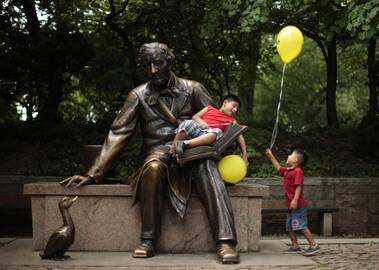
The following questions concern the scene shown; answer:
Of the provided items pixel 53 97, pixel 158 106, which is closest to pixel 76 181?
pixel 158 106

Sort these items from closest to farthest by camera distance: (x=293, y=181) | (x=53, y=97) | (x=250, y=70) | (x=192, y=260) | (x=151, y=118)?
(x=192, y=260), (x=293, y=181), (x=151, y=118), (x=53, y=97), (x=250, y=70)

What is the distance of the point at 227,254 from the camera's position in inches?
236

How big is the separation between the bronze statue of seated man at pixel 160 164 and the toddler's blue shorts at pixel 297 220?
0.85m

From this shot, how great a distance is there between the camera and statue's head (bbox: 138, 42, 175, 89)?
6715mm

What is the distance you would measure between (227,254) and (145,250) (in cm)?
87

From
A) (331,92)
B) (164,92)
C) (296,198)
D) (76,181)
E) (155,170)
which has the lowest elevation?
(296,198)

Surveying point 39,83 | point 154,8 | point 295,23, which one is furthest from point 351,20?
point 39,83

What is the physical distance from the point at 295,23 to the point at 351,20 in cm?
514

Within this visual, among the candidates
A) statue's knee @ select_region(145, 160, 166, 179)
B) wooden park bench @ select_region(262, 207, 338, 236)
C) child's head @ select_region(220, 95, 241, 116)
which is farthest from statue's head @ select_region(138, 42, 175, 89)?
wooden park bench @ select_region(262, 207, 338, 236)

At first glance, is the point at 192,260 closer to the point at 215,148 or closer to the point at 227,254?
the point at 227,254

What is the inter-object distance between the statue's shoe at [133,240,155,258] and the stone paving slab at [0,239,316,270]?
0.07 metres

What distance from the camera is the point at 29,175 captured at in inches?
416

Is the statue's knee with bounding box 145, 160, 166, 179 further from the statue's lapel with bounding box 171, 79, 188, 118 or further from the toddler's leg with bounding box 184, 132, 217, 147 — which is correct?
the statue's lapel with bounding box 171, 79, 188, 118

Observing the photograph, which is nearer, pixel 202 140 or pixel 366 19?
pixel 202 140
